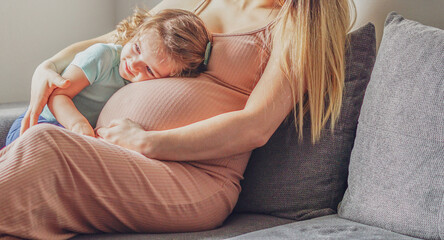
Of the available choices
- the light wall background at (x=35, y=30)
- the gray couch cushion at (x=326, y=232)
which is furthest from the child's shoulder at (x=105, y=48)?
the light wall background at (x=35, y=30)

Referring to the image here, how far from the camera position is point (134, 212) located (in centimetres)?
108

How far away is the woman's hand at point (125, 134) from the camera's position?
3.91 ft

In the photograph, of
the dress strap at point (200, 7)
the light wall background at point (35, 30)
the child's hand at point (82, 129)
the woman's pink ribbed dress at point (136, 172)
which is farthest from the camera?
the light wall background at point (35, 30)

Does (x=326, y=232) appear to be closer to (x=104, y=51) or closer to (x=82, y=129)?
(x=82, y=129)

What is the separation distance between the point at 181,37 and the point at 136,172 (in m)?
0.42

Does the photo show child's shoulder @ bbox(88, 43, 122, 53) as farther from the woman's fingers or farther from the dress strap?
the dress strap

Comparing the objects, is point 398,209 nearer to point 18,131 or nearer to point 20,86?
point 18,131

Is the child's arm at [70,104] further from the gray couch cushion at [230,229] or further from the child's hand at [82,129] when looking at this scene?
the gray couch cushion at [230,229]

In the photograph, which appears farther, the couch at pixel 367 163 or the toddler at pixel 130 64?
the toddler at pixel 130 64

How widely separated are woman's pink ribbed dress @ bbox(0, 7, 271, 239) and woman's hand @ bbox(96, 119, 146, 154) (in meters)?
0.04

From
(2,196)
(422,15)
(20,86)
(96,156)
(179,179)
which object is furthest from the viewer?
(20,86)

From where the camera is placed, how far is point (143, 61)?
4.46ft

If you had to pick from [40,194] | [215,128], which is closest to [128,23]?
[215,128]

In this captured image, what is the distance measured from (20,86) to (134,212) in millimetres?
1491
